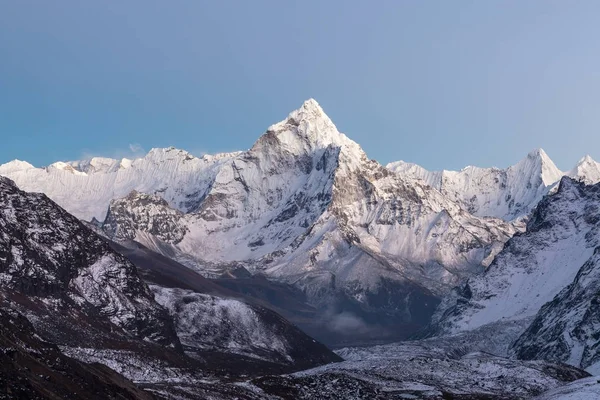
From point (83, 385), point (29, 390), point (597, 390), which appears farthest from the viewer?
point (597, 390)

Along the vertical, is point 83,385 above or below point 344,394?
below

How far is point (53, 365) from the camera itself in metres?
149

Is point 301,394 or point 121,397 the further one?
point 301,394

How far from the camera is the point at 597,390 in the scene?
17412 cm

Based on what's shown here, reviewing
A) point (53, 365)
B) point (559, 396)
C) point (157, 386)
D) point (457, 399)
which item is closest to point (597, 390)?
point (559, 396)

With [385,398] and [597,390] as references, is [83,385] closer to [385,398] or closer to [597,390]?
[385,398]

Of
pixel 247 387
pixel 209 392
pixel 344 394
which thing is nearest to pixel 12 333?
pixel 209 392

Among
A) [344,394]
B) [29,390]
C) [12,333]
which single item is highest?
[344,394]

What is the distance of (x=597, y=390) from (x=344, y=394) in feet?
161

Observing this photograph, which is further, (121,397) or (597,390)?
(597,390)

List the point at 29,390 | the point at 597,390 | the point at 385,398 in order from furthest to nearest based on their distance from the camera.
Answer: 1. the point at 385,398
2. the point at 597,390
3. the point at 29,390

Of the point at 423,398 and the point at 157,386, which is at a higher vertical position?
the point at 423,398

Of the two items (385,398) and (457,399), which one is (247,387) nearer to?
(385,398)

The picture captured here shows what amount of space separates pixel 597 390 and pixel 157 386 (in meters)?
79.5
